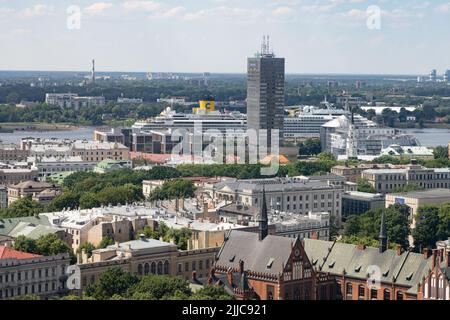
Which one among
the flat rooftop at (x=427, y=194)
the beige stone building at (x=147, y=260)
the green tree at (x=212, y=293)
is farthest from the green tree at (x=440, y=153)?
the green tree at (x=212, y=293)

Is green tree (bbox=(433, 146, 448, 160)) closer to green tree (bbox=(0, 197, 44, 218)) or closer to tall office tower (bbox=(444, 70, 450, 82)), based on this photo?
green tree (bbox=(0, 197, 44, 218))

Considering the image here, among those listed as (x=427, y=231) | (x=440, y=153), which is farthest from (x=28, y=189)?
(x=440, y=153)

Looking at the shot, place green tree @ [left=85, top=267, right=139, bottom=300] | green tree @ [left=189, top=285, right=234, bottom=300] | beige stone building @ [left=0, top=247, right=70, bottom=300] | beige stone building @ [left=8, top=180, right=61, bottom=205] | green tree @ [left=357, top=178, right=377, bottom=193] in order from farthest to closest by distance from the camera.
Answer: green tree @ [left=357, top=178, right=377, bottom=193] → beige stone building @ [left=8, top=180, right=61, bottom=205] → beige stone building @ [left=0, top=247, right=70, bottom=300] → green tree @ [left=85, top=267, right=139, bottom=300] → green tree @ [left=189, top=285, right=234, bottom=300]

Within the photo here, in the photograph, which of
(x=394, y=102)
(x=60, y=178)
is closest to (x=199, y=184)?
(x=60, y=178)

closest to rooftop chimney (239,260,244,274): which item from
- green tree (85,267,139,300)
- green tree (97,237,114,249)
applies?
green tree (85,267,139,300)

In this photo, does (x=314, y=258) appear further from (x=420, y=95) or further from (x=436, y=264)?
(x=420, y=95)
